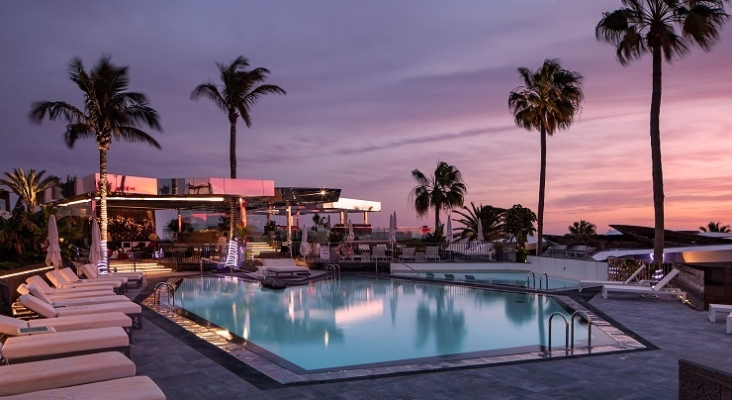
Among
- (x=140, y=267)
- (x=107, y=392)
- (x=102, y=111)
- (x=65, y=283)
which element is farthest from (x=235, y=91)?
(x=107, y=392)

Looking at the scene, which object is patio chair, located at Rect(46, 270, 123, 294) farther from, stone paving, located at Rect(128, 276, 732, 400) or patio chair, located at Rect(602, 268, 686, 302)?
patio chair, located at Rect(602, 268, 686, 302)

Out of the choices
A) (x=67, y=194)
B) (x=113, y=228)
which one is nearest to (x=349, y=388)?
(x=67, y=194)

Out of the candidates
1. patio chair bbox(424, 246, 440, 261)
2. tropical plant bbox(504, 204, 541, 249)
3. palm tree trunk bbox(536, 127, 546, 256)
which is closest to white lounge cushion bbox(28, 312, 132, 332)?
patio chair bbox(424, 246, 440, 261)

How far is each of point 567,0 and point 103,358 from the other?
16.5 metres

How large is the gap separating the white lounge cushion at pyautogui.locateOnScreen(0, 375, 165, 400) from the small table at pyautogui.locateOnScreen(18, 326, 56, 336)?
97.5 inches

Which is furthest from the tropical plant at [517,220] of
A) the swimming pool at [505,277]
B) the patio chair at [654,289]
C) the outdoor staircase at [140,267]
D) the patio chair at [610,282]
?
the outdoor staircase at [140,267]

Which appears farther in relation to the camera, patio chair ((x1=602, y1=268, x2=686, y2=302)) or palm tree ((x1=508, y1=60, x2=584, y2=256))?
palm tree ((x1=508, y1=60, x2=584, y2=256))

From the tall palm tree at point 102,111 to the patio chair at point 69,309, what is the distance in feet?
42.2

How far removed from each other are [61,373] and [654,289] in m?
12.2

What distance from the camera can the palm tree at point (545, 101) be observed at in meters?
25.0

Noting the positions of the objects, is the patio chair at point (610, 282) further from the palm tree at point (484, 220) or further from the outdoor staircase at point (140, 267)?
the palm tree at point (484, 220)

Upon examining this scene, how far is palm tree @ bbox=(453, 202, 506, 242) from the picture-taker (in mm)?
36250

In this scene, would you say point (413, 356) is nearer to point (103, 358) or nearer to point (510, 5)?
point (103, 358)

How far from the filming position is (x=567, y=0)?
16875 mm
